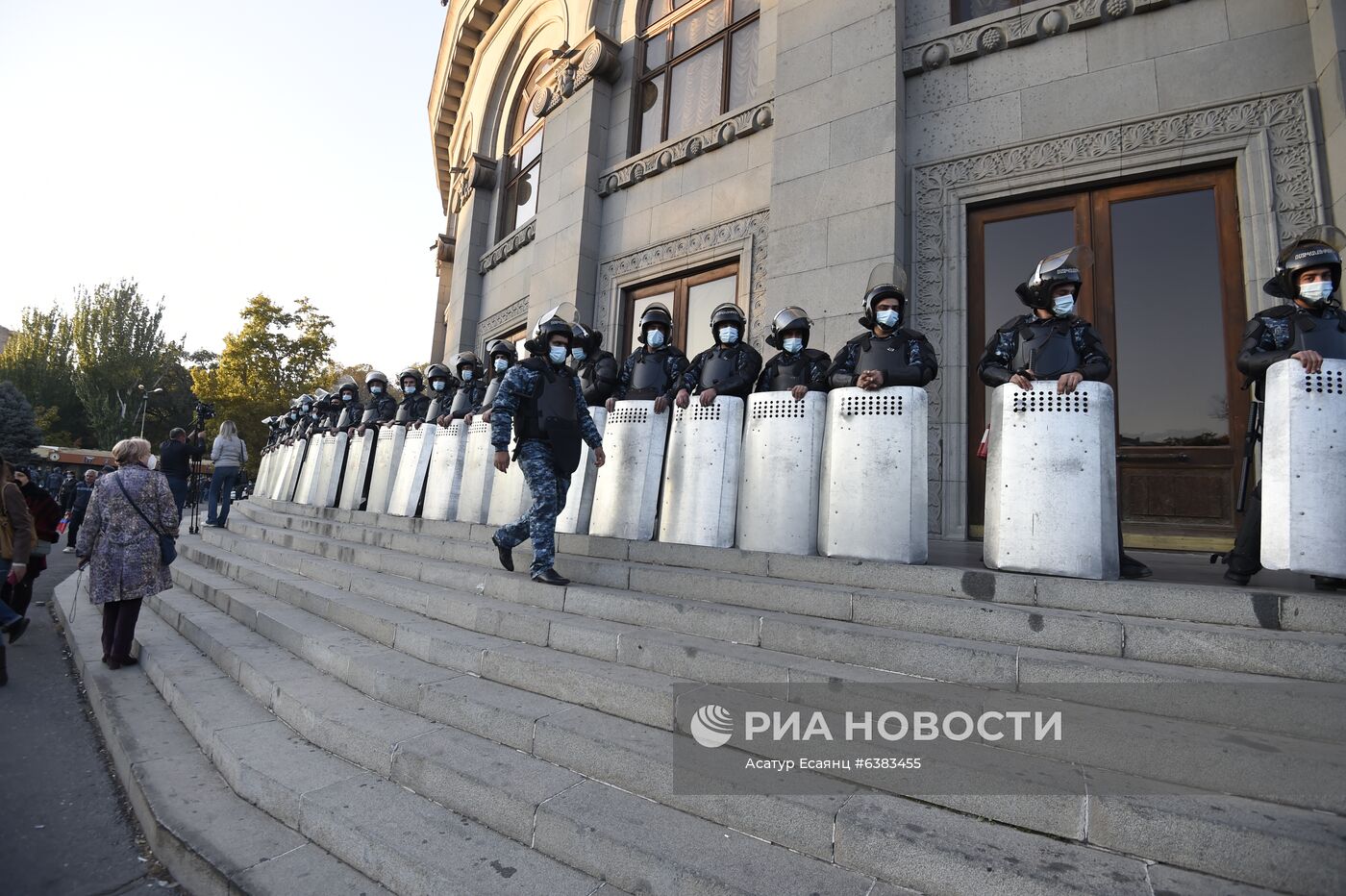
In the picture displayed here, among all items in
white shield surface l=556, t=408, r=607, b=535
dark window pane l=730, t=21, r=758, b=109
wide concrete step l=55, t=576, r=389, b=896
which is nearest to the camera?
wide concrete step l=55, t=576, r=389, b=896

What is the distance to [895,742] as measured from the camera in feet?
8.30

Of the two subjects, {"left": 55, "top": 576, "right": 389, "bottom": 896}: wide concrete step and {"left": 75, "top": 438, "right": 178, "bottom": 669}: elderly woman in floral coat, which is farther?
{"left": 75, "top": 438, "right": 178, "bottom": 669}: elderly woman in floral coat

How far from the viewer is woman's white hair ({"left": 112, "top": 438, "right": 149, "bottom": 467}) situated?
16.6ft

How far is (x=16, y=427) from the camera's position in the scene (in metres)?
29.6

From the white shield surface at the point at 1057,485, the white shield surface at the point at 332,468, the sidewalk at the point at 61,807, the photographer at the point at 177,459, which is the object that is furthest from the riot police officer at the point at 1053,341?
the photographer at the point at 177,459

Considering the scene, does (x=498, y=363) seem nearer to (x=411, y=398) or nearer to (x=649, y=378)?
(x=649, y=378)

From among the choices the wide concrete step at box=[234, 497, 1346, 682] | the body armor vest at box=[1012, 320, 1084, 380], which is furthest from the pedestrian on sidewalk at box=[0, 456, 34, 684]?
the body armor vest at box=[1012, 320, 1084, 380]

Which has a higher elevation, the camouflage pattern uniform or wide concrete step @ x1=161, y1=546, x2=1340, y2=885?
the camouflage pattern uniform

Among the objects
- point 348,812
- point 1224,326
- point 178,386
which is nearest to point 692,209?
point 1224,326

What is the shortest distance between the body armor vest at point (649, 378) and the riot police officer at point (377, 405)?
5.62 metres

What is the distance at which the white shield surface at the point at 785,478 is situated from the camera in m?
4.62

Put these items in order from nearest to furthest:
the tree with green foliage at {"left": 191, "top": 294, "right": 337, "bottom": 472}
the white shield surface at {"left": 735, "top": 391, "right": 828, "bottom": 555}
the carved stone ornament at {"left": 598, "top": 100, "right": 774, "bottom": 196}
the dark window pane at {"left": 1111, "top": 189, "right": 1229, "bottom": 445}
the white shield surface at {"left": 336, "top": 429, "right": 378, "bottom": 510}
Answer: the white shield surface at {"left": 735, "top": 391, "right": 828, "bottom": 555} → the dark window pane at {"left": 1111, "top": 189, "right": 1229, "bottom": 445} → the carved stone ornament at {"left": 598, "top": 100, "right": 774, "bottom": 196} → the white shield surface at {"left": 336, "top": 429, "right": 378, "bottom": 510} → the tree with green foliage at {"left": 191, "top": 294, "right": 337, "bottom": 472}

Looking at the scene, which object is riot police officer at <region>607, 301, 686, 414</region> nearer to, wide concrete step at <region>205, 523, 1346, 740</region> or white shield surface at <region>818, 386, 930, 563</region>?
white shield surface at <region>818, 386, 930, 563</region>

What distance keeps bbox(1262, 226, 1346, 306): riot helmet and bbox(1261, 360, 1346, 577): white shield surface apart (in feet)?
2.43
